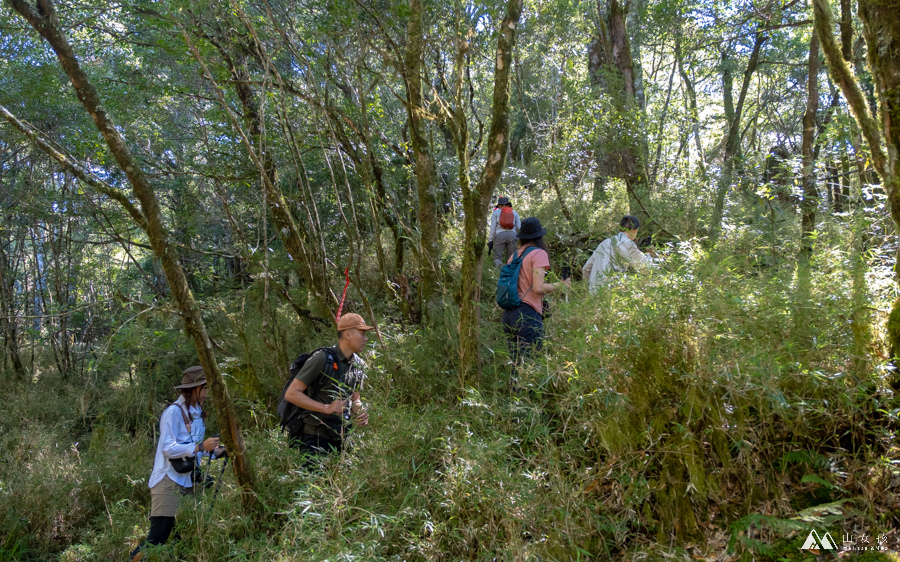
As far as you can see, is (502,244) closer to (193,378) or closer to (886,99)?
(193,378)

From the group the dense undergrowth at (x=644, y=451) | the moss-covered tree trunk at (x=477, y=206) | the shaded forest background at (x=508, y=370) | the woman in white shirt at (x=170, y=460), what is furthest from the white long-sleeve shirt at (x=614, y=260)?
the woman in white shirt at (x=170, y=460)

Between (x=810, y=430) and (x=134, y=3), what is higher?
(x=134, y=3)

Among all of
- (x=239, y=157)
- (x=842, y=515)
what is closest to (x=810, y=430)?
(x=842, y=515)

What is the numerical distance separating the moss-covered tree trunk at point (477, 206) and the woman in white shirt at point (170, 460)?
2.16 metres

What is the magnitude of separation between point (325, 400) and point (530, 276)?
2006 millimetres

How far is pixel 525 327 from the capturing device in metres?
4.61

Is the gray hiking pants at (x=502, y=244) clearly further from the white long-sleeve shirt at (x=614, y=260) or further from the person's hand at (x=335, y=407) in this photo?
the person's hand at (x=335, y=407)

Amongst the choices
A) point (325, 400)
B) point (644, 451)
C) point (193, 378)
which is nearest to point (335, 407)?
point (325, 400)

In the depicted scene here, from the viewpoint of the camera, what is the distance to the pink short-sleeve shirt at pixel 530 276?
4.61 m

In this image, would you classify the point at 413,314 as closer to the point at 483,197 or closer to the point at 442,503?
the point at 483,197

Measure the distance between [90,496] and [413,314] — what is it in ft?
13.3

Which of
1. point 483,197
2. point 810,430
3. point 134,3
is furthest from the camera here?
point 134,3

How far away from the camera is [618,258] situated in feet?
15.0

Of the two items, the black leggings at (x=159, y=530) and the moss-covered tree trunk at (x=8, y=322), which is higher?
the moss-covered tree trunk at (x=8, y=322)
